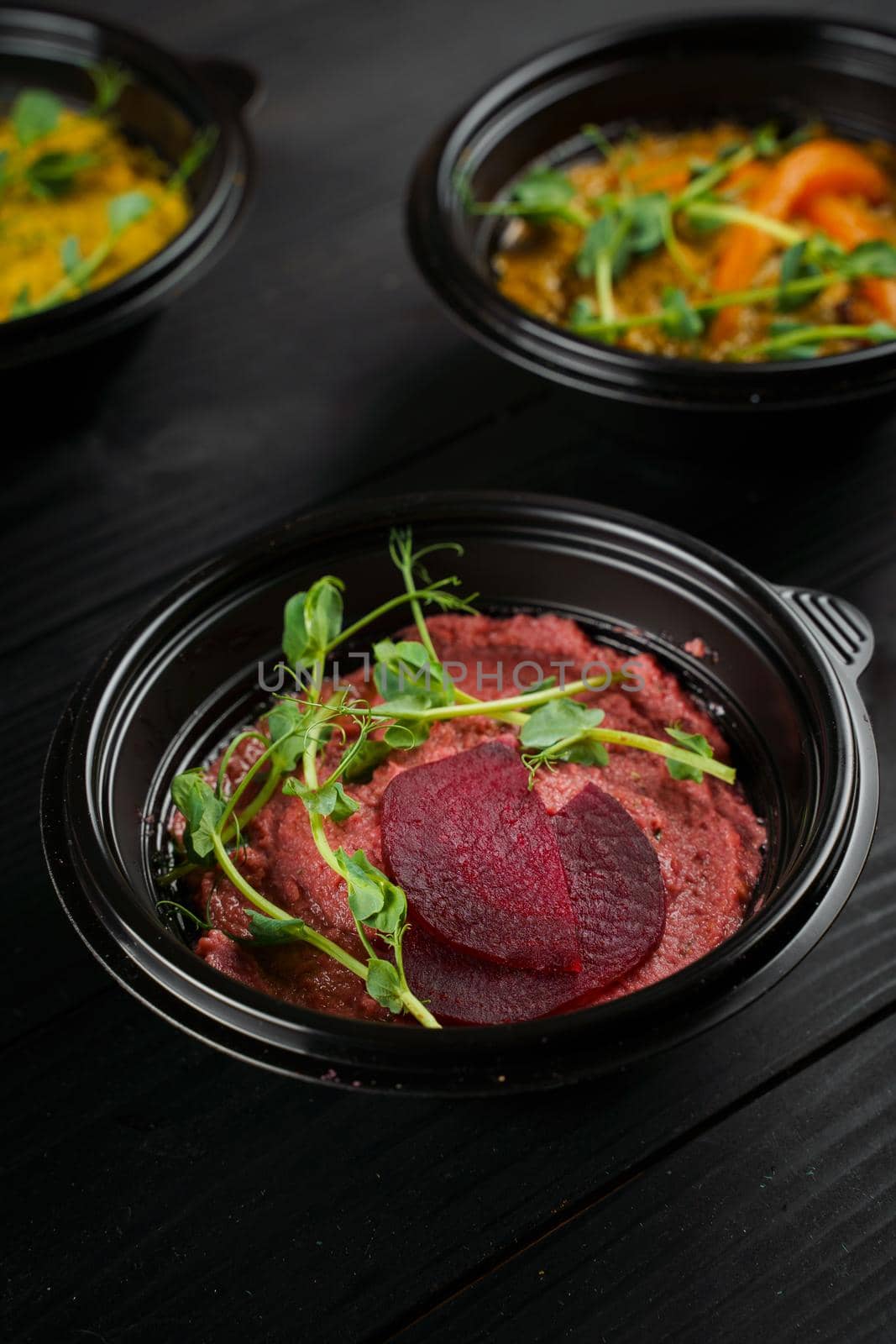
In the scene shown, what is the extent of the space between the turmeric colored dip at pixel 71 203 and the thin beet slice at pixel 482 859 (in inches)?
41.2

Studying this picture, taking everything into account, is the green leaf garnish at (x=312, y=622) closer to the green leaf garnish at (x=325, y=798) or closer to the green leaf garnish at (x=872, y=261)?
the green leaf garnish at (x=325, y=798)

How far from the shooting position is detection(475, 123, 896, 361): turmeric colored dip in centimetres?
180

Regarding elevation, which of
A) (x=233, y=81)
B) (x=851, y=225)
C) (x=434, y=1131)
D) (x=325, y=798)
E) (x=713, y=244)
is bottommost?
(x=434, y=1131)

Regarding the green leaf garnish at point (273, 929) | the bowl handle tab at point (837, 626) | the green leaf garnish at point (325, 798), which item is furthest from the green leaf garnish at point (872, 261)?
the green leaf garnish at point (273, 929)

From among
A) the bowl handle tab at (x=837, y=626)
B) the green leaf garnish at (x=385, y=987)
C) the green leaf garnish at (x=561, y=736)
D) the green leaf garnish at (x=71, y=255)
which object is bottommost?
the green leaf garnish at (x=71, y=255)

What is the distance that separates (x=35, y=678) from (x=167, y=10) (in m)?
1.68

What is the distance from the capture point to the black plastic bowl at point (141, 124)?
1.71 meters

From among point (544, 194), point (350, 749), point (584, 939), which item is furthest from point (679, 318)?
point (584, 939)

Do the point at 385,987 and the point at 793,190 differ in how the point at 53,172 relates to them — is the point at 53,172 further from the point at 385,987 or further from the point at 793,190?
the point at 385,987

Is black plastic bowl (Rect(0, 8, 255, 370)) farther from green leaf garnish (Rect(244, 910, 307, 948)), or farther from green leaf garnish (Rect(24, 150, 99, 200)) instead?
green leaf garnish (Rect(244, 910, 307, 948))

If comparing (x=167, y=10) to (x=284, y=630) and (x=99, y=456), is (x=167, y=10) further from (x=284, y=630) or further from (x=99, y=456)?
(x=284, y=630)

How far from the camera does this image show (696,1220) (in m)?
1.17

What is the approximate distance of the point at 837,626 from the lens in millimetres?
1324

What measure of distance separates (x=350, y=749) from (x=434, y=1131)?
367 mm
